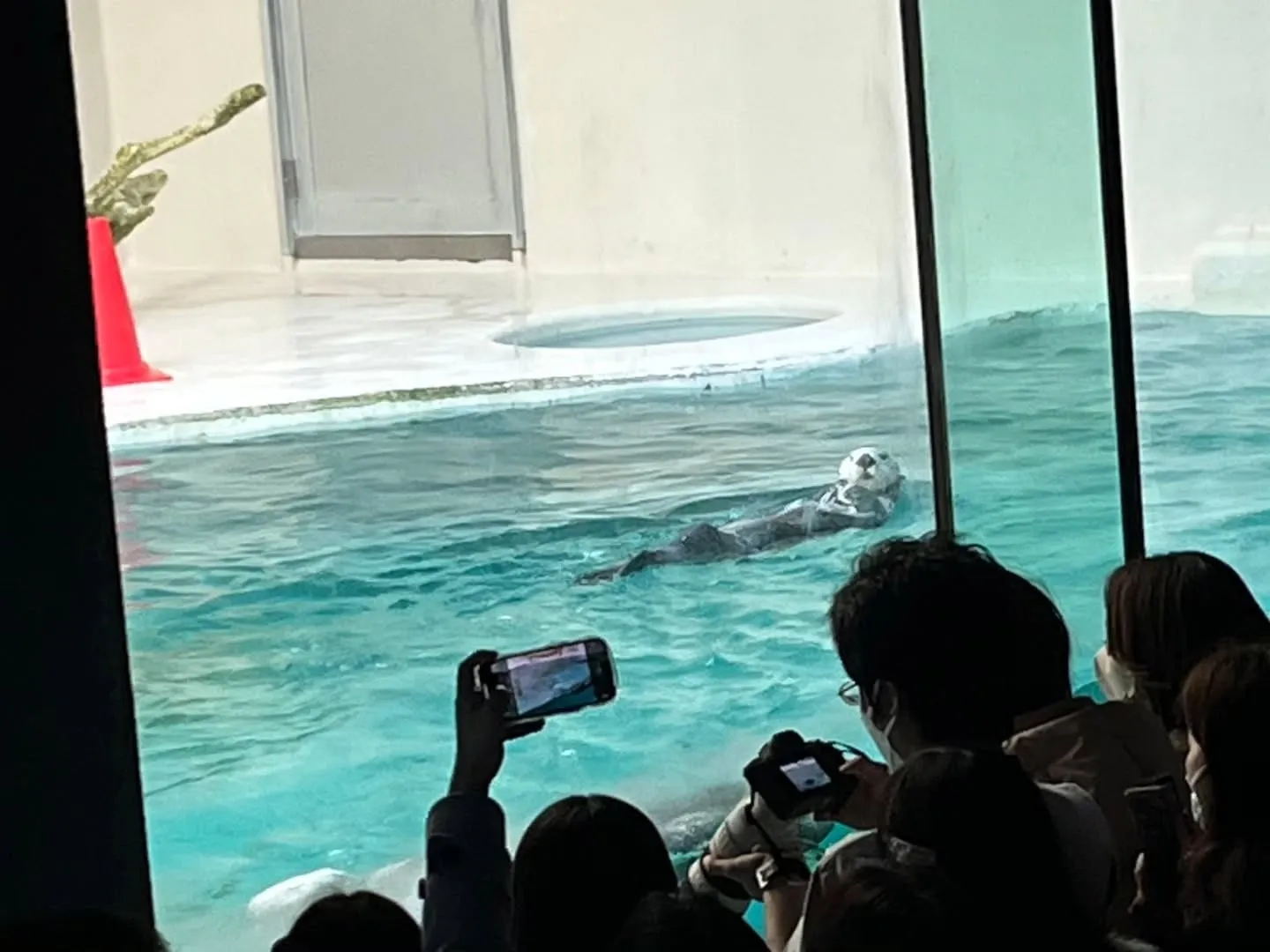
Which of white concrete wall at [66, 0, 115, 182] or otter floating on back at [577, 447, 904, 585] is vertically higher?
white concrete wall at [66, 0, 115, 182]

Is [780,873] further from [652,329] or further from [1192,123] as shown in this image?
[1192,123]

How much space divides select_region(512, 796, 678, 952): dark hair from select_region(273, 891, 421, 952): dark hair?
0.23 feet

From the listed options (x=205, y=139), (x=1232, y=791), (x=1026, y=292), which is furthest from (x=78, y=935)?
(x=205, y=139)

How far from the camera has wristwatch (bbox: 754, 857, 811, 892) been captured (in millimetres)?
1114

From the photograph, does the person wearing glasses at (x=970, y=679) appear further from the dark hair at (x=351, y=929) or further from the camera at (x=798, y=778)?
the dark hair at (x=351, y=929)

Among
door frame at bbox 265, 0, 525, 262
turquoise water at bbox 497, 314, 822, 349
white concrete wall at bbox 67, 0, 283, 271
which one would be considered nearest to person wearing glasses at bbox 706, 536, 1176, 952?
white concrete wall at bbox 67, 0, 283, 271

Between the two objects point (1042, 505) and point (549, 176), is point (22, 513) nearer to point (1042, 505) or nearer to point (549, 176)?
point (1042, 505)

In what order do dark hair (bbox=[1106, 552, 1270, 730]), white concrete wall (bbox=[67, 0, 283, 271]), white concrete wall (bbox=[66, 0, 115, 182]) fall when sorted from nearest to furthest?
dark hair (bbox=[1106, 552, 1270, 730]) → white concrete wall (bbox=[66, 0, 115, 182]) → white concrete wall (bbox=[67, 0, 283, 271])

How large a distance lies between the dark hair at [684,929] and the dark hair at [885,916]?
0.12ft

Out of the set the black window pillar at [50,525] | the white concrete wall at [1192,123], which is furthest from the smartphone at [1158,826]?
the white concrete wall at [1192,123]

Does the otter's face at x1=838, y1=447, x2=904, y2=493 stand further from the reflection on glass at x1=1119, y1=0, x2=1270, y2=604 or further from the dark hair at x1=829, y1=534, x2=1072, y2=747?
the dark hair at x1=829, y1=534, x2=1072, y2=747

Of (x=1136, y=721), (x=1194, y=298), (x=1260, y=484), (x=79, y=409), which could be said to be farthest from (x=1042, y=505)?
(x=1194, y=298)

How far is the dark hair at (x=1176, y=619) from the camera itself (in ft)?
4.54

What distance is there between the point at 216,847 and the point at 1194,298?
381 centimetres
